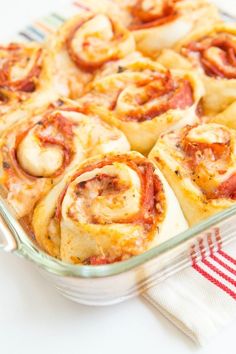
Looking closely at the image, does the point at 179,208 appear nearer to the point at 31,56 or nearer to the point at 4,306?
the point at 4,306

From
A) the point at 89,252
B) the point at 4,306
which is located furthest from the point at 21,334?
the point at 89,252

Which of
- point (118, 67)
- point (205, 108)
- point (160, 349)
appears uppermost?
point (118, 67)

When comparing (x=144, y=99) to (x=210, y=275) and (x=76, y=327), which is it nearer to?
(x=210, y=275)

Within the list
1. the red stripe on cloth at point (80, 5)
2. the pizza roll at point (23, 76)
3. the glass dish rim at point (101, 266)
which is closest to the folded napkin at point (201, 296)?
the glass dish rim at point (101, 266)

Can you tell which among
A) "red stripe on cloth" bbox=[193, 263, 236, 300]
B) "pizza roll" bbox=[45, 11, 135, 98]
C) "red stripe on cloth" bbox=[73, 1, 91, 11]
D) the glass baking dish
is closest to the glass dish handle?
the glass baking dish

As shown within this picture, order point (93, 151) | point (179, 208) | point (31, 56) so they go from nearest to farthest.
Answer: point (179, 208) → point (93, 151) → point (31, 56)

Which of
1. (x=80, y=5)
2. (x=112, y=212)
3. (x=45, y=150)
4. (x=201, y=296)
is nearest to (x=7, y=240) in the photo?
(x=112, y=212)
